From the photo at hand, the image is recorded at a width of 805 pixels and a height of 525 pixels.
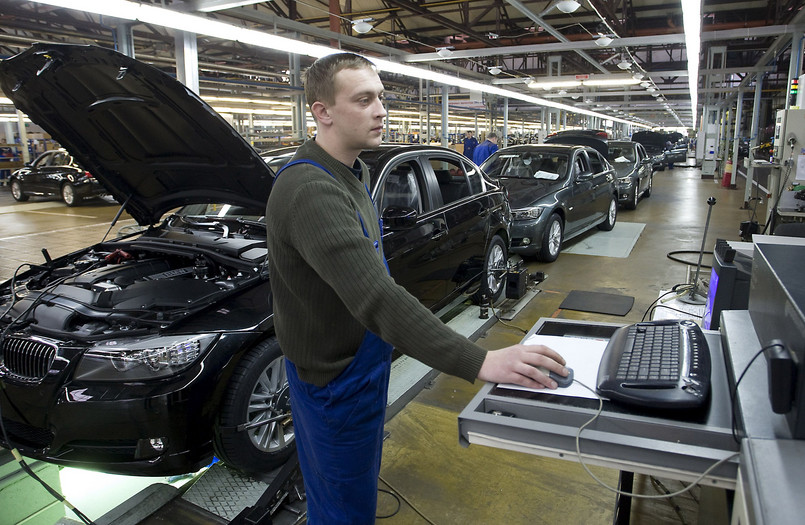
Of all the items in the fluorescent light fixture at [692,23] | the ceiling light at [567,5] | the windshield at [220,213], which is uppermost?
the ceiling light at [567,5]

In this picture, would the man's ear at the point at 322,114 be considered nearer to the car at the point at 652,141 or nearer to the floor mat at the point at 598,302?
the floor mat at the point at 598,302

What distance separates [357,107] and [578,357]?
3.04ft

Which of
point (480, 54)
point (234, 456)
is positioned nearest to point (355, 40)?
point (480, 54)

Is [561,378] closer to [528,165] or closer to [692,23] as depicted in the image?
[692,23]

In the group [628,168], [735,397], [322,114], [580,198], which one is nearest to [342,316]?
[322,114]

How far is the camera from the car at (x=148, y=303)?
93.4 inches

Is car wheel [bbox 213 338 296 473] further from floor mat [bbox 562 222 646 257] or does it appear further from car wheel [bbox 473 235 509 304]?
floor mat [bbox 562 222 646 257]

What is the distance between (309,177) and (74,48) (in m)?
1.78

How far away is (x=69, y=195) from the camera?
44.6ft

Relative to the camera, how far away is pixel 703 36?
961cm

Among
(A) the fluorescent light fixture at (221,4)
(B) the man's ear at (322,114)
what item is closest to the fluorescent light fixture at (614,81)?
(A) the fluorescent light fixture at (221,4)

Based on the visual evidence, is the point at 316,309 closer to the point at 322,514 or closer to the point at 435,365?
the point at 435,365

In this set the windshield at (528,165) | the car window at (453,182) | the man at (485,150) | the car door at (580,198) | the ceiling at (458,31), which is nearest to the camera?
the car window at (453,182)

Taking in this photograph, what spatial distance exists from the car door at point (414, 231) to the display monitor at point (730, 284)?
1.79m
